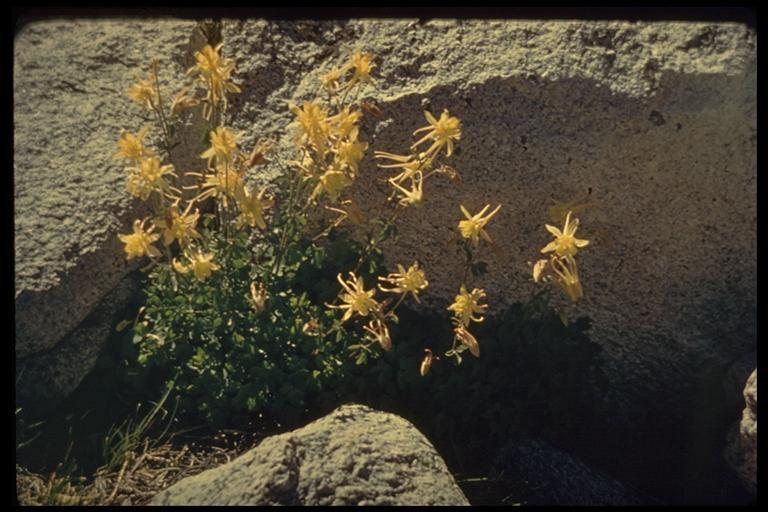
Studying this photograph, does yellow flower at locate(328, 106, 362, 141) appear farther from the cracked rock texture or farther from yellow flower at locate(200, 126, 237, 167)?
the cracked rock texture

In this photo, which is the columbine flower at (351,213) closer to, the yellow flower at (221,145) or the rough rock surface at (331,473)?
the yellow flower at (221,145)

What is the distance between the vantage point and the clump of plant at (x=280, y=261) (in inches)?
136

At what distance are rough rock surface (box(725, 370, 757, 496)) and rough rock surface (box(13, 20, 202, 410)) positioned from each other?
2240 mm

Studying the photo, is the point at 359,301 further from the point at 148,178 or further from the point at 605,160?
the point at 605,160

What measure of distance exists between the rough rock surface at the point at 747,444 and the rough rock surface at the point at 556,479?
13.1 inches

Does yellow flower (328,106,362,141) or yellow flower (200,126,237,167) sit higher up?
yellow flower (328,106,362,141)

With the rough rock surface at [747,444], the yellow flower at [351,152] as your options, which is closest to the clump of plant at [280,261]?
the yellow flower at [351,152]

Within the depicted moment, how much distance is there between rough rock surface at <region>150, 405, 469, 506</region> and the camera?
3078 millimetres

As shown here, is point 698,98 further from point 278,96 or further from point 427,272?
point 278,96

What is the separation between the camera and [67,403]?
13.0 ft

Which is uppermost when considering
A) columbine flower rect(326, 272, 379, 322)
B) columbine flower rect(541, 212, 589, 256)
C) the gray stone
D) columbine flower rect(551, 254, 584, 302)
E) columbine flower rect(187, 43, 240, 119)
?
columbine flower rect(187, 43, 240, 119)

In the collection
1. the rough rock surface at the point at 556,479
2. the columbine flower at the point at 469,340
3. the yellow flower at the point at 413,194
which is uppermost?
the yellow flower at the point at 413,194

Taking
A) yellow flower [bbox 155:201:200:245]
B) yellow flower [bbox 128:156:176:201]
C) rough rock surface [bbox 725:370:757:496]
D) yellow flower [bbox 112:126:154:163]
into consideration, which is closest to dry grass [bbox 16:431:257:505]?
yellow flower [bbox 155:201:200:245]

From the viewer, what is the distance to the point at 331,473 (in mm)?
3160
